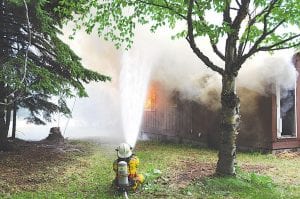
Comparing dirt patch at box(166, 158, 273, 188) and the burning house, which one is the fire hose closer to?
dirt patch at box(166, 158, 273, 188)

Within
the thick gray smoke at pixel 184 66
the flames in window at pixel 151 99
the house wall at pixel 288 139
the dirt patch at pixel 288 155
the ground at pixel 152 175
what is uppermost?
the thick gray smoke at pixel 184 66

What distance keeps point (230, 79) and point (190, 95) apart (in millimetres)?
8960

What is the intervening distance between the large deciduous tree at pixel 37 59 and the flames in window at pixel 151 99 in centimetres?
853

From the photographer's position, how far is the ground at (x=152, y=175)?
8.85 meters

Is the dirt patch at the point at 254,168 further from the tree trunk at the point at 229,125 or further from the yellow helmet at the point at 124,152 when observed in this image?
the yellow helmet at the point at 124,152

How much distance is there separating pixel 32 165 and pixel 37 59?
3707 mm

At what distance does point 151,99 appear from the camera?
22906 millimetres

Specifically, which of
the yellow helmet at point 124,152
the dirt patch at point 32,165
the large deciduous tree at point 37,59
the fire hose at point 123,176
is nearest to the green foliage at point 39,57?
the large deciduous tree at point 37,59

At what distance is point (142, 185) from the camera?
923 cm

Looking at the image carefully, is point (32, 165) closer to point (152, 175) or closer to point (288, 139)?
point (152, 175)

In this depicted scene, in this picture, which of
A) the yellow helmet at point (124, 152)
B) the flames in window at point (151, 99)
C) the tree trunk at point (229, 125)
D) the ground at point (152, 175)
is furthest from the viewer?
the flames in window at point (151, 99)

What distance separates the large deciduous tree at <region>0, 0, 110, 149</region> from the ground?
192 cm

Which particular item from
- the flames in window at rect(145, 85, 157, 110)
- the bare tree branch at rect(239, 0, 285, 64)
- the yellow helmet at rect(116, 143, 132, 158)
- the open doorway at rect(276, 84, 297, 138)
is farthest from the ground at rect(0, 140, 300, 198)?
the flames in window at rect(145, 85, 157, 110)

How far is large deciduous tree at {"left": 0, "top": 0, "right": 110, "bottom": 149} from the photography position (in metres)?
10.8
